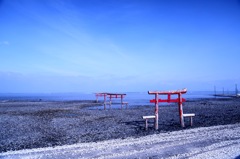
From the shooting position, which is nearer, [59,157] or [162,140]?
[59,157]

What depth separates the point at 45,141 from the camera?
391 inches

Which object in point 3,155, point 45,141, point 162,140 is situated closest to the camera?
point 3,155

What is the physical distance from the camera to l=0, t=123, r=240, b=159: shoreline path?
7.04 meters

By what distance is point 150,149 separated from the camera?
775 centimetres

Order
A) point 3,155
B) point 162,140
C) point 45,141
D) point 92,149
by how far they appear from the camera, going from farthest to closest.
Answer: point 45,141 < point 162,140 < point 92,149 < point 3,155

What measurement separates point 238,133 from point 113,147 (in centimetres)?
680

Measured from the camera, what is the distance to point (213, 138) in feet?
30.4

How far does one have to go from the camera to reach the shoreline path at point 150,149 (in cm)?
704

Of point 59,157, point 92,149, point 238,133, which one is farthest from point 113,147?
point 238,133

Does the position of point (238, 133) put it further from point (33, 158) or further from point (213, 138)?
point (33, 158)

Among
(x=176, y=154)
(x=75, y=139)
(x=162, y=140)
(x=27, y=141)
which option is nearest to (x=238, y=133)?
(x=162, y=140)

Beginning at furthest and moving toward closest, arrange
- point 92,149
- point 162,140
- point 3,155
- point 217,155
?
point 162,140 → point 92,149 → point 3,155 → point 217,155

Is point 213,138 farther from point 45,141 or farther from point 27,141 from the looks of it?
point 27,141

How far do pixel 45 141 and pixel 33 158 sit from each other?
293 centimetres
